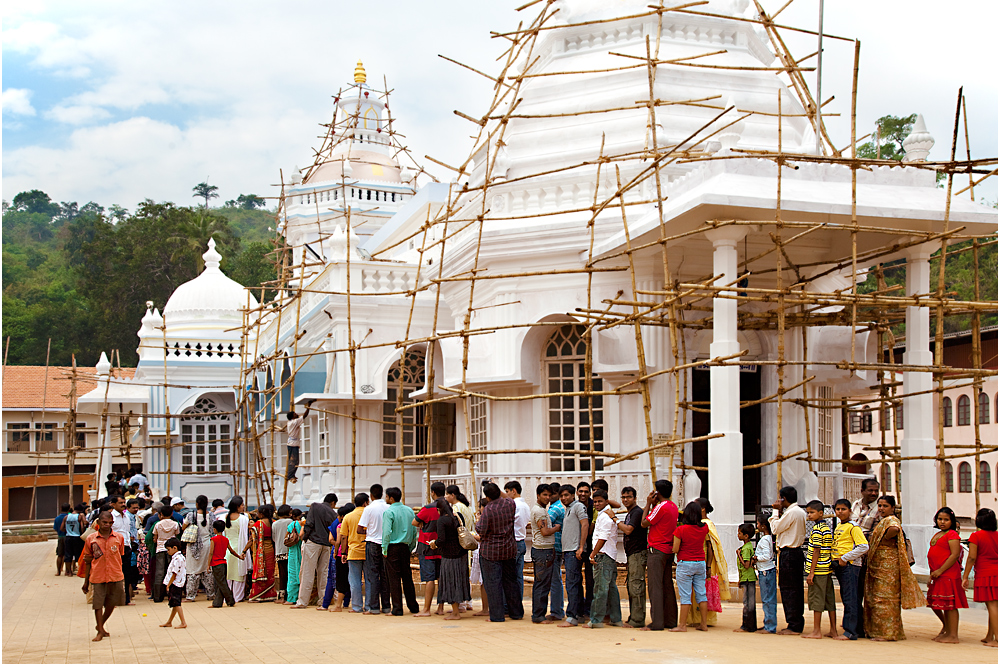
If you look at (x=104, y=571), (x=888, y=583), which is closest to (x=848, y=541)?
(x=888, y=583)

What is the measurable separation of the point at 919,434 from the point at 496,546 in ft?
18.3

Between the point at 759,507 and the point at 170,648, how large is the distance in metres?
8.28

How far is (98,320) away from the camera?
51.1 metres

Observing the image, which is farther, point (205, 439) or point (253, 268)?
point (253, 268)

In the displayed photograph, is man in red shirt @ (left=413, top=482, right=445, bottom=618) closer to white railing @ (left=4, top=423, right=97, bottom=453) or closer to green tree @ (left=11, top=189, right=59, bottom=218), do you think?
white railing @ (left=4, top=423, right=97, bottom=453)

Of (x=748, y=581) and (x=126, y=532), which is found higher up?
(x=126, y=532)

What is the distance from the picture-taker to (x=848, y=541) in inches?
363

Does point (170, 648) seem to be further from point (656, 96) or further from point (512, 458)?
point (656, 96)

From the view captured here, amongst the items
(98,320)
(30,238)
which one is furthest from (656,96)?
(30,238)

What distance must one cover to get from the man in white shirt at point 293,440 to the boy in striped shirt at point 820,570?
10.7 meters

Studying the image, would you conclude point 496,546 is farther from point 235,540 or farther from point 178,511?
point 178,511

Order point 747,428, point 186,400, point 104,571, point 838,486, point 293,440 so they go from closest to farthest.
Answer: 1. point 104,571
2. point 838,486
3. point 747,428
4. point 293,440
5. point 186,400

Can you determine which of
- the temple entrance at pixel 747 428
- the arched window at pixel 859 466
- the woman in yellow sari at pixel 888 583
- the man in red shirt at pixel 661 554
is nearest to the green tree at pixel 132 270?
the arched window at pixel 859 466

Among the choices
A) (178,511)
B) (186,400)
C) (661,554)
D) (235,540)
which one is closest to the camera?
(661,554)
